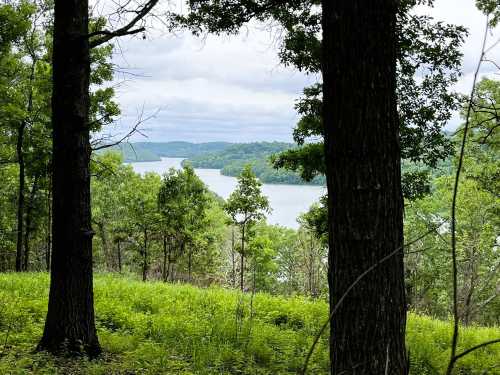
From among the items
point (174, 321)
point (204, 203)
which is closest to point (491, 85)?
point (174, 321)

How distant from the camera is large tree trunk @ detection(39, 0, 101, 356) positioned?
200 inches

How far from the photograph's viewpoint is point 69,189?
16.8 ft

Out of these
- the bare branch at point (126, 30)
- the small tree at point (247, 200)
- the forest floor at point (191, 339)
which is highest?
the bare branch at point (126, 30)

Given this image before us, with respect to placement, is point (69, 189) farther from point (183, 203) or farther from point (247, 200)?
point (183, 203)

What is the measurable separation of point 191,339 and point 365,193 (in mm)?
4480

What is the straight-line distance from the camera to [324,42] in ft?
8.61

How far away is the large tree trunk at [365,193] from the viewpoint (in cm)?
245

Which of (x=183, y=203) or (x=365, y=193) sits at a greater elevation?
(x=365, y=193)

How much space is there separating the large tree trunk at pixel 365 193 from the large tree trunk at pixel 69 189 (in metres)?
3.52

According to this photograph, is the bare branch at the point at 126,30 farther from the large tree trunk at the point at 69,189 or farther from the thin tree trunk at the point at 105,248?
the thin tree trunk at the point at 105,248

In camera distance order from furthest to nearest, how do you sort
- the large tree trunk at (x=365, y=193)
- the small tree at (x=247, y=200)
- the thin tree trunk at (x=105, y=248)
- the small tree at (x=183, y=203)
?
the thin tree trunk at (x=105, y=248), the small tree at (x=183, y=203), the small tree at (x=247, y=200), the large tree trunk at (x=365, y=193)

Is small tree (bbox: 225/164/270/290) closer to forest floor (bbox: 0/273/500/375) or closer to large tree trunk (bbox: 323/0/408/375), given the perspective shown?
forest floor (bbox: 0/273/500/375)

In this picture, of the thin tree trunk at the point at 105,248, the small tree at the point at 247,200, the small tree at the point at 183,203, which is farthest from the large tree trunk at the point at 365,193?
the thin tree trunk at the point at 105,248

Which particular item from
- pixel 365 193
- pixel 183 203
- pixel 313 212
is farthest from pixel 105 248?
pixel 365 193
